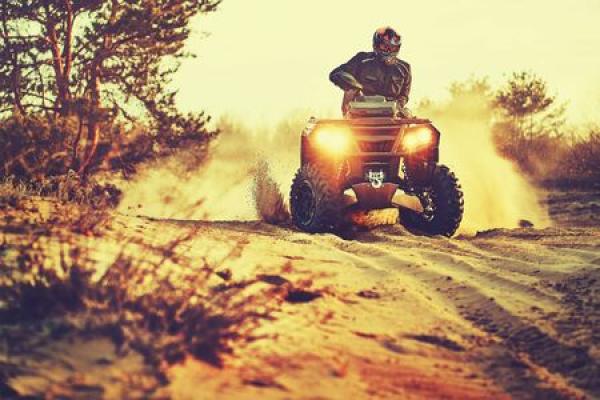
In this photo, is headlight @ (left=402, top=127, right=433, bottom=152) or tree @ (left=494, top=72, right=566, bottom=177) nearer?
headlight @ (left=402, top=127, right=433, bottom=152)

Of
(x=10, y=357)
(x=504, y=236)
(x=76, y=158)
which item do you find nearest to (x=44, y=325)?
(x=10, y=357)

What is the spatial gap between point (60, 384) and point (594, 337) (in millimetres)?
3131

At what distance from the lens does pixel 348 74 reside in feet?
31.2

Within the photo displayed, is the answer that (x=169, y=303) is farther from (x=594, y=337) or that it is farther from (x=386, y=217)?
(x=386, y=217)

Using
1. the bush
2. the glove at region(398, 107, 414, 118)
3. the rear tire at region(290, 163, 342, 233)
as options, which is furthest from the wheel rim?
the bush

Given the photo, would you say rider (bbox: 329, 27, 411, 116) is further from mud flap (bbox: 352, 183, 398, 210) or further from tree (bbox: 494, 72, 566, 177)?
tree (bbox: 494, 72, 566, 177)

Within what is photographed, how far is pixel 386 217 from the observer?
10484mm

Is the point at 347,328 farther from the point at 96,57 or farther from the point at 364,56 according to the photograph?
the point at 96,57

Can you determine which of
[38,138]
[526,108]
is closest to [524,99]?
[526,108]

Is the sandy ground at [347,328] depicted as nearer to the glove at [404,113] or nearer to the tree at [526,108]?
the glove at [404,113]

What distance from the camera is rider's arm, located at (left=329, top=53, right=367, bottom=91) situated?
9.45 m

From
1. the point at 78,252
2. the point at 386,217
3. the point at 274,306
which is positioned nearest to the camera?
the point at 78,252

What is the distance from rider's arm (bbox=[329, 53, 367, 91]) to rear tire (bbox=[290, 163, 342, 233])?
38.8 inches

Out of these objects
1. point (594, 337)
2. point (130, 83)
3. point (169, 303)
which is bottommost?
point (594, 337)
